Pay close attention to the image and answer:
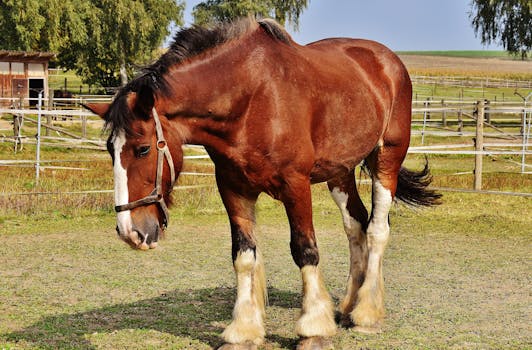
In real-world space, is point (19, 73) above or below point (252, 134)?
above

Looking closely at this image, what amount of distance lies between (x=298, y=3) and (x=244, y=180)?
37.3m

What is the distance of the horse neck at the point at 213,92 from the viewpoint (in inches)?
157

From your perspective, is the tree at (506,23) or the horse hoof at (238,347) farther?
the tree at (506,23)

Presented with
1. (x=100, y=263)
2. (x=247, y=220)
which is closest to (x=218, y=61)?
(x=247, y=220)

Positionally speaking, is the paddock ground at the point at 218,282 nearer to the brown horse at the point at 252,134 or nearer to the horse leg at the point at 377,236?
the horse leg at the point at 377,236

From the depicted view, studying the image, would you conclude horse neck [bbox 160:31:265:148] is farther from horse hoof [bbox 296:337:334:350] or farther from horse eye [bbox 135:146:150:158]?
horse hoof [bbox 296:337:334:350]

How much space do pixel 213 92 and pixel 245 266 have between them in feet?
4.09

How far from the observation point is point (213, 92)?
4070mm

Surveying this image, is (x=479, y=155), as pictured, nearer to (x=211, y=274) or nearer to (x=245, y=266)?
(x=211, y=274)

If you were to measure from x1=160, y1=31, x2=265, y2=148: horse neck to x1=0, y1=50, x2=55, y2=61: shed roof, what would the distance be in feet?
92.8

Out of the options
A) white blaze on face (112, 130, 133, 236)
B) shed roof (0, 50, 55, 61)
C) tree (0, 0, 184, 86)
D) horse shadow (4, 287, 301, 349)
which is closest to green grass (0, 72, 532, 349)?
horse shadow (4, 287, 301, 349)

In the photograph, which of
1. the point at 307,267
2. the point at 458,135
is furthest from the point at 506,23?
the point at 307,267

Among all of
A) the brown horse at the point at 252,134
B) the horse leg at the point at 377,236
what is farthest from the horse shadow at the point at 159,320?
the horse leg at the point at 377,236

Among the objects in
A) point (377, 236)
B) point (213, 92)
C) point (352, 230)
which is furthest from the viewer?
point (352, 230)
